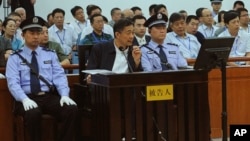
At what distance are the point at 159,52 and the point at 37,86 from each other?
1.26m

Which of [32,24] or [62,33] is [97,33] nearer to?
[62,33]

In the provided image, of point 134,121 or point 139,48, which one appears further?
point 139,48

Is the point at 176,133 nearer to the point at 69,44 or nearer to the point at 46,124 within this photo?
the point at 46,124

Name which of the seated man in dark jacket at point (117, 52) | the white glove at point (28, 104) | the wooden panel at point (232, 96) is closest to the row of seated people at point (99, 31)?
the seated man in dark jacket at point (117, 52)

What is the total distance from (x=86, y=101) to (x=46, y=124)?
0.45 metres

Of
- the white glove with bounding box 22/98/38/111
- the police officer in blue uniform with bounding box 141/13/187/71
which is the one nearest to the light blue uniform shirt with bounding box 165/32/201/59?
the police officer in blue uniform with bounding box 141/13/187/71

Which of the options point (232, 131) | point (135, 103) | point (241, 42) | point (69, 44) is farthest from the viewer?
point (69, 44)

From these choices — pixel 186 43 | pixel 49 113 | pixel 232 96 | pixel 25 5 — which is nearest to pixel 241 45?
pixel 186 43

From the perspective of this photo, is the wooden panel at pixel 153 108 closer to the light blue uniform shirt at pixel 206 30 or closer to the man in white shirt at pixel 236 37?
the man in white shirt at pixel 236 37

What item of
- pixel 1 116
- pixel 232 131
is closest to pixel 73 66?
pixel 1 116

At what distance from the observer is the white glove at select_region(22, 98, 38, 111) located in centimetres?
538

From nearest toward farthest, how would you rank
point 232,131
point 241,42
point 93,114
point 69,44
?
1. point 232,131
2. point 93,114
3. point 241,42
4. point 69,44

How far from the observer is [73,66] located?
621cm

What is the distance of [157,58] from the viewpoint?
19.5 feet
